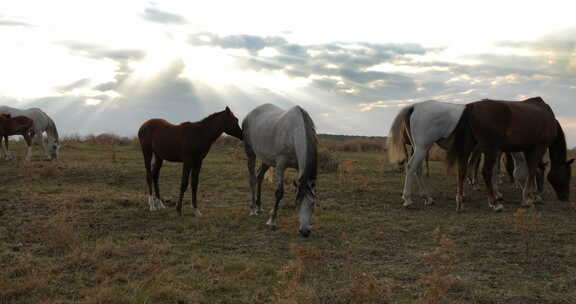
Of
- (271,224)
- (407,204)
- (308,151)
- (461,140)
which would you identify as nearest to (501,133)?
(461,140)

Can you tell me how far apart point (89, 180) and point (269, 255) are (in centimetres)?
833

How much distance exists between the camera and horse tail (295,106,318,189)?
612cm

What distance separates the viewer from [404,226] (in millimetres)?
7117

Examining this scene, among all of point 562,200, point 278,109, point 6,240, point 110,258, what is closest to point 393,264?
point 110,258

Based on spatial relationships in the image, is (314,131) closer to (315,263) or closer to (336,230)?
(336,230)

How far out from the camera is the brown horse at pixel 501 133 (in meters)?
8.15

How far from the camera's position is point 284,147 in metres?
6.85

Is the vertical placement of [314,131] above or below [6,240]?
above

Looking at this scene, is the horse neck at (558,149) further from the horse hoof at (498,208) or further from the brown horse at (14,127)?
the brown horse at (14,127)

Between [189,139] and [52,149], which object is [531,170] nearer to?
[189,139]

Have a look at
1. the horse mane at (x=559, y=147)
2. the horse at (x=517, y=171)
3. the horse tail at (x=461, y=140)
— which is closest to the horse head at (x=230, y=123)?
the horse tail at (x=461, y=140)

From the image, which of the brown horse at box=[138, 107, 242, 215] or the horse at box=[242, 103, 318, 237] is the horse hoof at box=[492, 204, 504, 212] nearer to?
the horse at box=[242, 103, 318, 237]

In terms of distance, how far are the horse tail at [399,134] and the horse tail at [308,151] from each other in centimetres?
295

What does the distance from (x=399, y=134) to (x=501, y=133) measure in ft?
6.65
